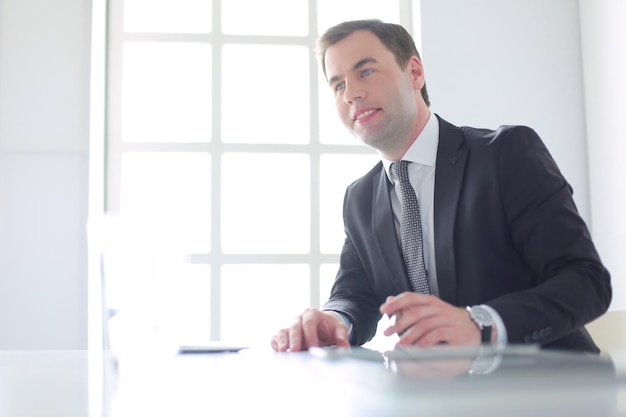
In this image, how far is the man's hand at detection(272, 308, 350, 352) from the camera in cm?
141

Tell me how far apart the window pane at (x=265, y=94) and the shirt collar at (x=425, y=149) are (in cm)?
195

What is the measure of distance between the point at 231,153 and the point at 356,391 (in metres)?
3.57

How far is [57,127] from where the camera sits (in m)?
3.57

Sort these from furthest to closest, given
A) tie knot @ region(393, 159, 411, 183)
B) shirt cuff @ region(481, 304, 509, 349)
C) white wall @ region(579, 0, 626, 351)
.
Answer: white wall @ region(579, 0, 626, 351) < tie knot @ region(393, 159, 411, 183) < shirt cuff @ region(481, 304, 509, 349)

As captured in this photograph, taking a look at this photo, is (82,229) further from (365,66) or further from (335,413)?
(335,413)

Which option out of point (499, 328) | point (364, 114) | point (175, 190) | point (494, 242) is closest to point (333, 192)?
point (175, 190)

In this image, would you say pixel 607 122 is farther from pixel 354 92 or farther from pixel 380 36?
pixel 354 92

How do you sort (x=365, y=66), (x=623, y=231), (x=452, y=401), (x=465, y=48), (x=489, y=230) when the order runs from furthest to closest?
(x=465, y=48) → (x=623, y=231) → (x=365, y=66) → (x=489, y=230) → (x=452, y=401)

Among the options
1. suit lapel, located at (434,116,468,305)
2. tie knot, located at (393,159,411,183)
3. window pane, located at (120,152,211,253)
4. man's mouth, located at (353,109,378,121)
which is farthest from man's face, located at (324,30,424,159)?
window pane, located at (120,152,211,253)

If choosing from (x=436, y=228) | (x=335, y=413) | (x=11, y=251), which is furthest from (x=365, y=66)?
(x=11, y=251)

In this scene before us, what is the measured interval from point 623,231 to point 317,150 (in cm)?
169

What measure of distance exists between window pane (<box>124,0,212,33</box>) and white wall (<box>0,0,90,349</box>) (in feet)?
1.47

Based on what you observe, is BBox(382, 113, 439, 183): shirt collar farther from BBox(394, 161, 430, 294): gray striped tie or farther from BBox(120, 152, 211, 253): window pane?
BBox(120, 152, 211, 253): window pane

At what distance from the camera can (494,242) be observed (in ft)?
5.87
